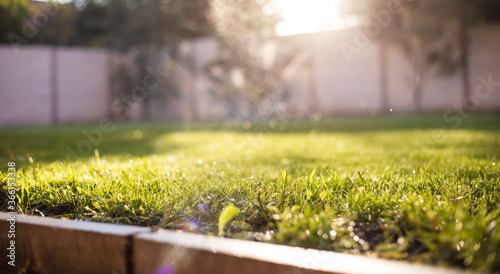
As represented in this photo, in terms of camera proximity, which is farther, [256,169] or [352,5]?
[352,5]

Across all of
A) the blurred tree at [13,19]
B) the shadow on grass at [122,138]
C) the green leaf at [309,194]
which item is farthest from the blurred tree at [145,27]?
the green leaf at [309,194]

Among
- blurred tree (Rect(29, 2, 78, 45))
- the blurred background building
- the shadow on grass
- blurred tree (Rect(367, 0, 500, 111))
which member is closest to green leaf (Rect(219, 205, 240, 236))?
the shadow on grass

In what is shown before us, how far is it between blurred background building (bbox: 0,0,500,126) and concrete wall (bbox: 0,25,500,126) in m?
0.03

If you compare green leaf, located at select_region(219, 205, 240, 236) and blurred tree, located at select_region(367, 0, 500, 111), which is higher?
blurred tree, located at select_region(367, 0, 500, 111)

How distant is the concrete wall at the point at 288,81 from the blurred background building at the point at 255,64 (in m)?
0.03

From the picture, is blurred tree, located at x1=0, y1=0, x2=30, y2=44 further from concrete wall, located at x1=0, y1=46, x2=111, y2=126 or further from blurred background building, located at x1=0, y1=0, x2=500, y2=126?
concrete wall, located at x1=0, y1=46, x2=111, y2=126

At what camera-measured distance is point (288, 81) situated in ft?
43.7

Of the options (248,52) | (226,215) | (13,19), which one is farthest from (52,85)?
(226,215)

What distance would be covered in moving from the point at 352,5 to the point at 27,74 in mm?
10587

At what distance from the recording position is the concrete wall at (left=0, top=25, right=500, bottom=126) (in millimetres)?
11891

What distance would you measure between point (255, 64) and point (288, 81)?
3.39 metres

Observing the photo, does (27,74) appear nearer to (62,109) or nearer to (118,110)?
(62,109)

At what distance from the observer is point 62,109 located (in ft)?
45.5

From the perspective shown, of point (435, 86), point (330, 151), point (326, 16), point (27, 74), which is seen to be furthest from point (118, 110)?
point (330, 151)
